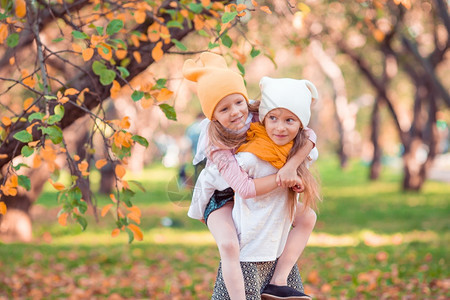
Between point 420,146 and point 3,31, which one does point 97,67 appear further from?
point 420,146

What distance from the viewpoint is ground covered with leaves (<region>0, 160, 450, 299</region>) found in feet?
20.7

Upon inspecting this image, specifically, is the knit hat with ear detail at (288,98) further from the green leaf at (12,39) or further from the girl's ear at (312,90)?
the green leaf at (12,39)

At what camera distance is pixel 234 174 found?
2.69m

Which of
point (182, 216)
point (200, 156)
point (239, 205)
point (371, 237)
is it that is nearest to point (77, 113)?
point (200, 156)

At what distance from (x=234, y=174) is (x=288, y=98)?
0.42 metres

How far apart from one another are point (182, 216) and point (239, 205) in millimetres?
9936

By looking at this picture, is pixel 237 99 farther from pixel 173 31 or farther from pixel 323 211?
pixel 323 211

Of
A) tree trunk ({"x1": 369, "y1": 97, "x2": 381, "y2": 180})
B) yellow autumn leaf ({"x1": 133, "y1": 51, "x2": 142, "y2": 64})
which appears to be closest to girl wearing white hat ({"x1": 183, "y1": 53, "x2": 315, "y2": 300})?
yellow autumn leaf ({"x1": 133, "y1": 51, "x2": 142, "y2": 64})

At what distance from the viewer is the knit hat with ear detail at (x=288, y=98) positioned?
2.70 meters

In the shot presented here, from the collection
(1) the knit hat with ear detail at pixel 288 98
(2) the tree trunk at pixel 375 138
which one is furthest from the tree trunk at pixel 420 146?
(1) the knit hat with ear detail at pixel 288 98

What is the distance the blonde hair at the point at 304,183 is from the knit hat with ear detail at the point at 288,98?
73 millimetres

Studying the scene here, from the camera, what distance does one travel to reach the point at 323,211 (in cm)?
1321

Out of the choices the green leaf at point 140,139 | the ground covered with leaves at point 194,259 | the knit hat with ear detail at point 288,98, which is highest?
the knit hat with ear detail at point 288,98

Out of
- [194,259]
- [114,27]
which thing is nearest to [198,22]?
[114,27]
